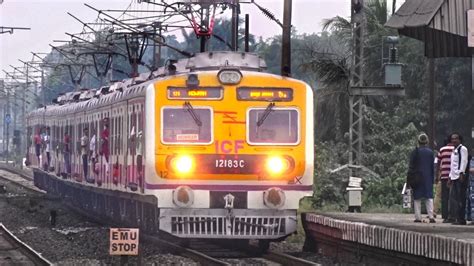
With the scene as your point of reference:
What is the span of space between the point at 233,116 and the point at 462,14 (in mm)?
4085

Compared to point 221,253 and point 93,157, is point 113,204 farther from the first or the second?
point 221,253

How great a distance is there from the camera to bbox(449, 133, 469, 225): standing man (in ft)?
60.4

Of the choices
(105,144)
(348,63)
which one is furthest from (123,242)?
(348,63)

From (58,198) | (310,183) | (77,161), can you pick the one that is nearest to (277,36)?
(58,198)

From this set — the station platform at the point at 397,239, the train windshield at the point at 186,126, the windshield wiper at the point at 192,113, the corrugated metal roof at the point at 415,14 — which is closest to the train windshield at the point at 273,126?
the train windshield at the point at 186,126

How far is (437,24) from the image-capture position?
17703 millimetres

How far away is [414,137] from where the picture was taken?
38.2m

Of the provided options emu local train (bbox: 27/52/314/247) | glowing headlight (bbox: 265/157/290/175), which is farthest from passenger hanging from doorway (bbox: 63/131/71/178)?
glowing headlight (bbox: 265/157/290/175)

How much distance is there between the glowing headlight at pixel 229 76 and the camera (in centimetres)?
2003

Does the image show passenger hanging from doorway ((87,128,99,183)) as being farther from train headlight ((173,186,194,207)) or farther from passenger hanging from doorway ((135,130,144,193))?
A: train headlight ((173,186,194,207))

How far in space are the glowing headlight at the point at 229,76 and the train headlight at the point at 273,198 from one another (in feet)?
6.01

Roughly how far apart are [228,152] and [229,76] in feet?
4.10

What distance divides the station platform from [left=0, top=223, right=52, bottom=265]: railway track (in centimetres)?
449

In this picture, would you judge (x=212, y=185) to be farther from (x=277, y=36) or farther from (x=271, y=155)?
(x=277, y=36)
